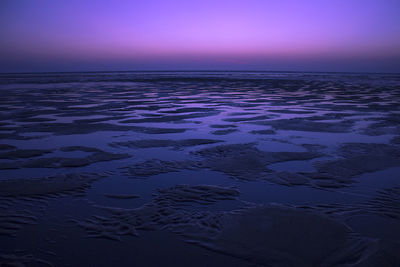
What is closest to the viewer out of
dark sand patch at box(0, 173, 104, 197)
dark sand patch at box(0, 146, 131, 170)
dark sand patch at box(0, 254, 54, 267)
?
dark sand patch at box(0, 254, 54, 267)

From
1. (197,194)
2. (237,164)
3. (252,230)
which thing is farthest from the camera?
(237,164)

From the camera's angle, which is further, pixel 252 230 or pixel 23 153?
pixel 23 153

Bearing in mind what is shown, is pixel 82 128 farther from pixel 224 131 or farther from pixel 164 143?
pixel 224 131

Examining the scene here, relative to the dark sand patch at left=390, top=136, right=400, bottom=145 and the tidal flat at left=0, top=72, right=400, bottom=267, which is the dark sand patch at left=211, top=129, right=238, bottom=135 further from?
the dark sand patch at left=390, top=136, right=400, bottom=145

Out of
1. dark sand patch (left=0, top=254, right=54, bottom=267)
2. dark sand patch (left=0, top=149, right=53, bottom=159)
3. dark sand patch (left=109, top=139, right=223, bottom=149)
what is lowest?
dark sand patch (left=0, top=254, right=54, bottom=267)

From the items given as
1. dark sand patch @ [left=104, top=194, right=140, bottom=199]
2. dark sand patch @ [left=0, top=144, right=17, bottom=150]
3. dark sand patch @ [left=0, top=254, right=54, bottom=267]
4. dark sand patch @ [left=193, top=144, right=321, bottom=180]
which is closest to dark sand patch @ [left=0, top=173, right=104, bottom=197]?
dark sand patch @ [left=104, top=194, right=140, bottom=199]

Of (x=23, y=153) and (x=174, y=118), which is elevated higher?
(x=174, y=118)

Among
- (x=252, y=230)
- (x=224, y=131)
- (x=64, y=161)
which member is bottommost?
(x=252, y=230)

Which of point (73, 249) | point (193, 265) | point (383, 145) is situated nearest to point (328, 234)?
point (193, 265)

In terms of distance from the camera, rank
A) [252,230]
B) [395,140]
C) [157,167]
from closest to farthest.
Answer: [252,230] → [157,167] → [395,140]

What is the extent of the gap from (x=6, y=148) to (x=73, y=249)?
4.93 m

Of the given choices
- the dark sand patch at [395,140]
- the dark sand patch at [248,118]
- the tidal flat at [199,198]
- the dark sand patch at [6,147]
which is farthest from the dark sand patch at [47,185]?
the dark sand patch at [395,140]

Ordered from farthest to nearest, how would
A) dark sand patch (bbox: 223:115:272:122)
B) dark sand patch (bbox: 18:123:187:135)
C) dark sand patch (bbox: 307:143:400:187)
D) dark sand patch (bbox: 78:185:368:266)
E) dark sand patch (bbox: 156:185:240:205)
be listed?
1. dark sand patch (bbox: 223:115:272:122)
2. dark sand patch (bbox: 18:123:187:135)
3. dark sand patch (bbox: 307:143:400:187)
4. dark sand patch (bbox: 156:185:240:205)
5. dark sand patch (bbox: 78:185:368:266)

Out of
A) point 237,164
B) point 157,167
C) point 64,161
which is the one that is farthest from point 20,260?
point 237,164
